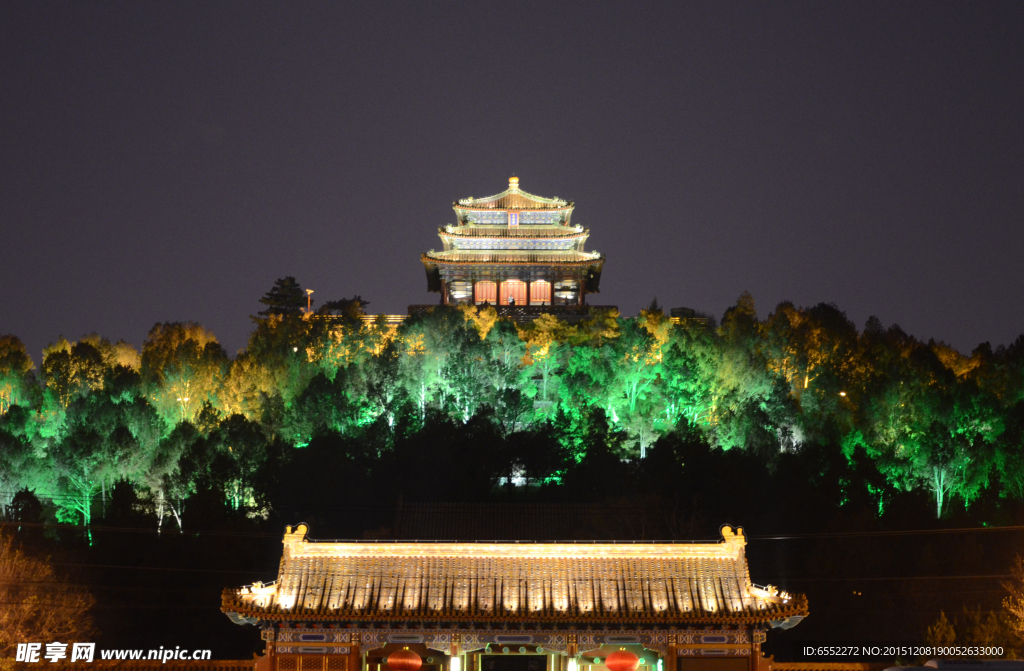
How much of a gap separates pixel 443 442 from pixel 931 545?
531 inches

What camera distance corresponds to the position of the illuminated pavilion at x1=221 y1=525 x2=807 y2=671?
20.0 metres

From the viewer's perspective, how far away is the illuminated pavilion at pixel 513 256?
1966 inches

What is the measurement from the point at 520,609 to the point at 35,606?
10943mm

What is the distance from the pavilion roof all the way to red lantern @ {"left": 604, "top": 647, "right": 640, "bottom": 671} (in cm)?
3334

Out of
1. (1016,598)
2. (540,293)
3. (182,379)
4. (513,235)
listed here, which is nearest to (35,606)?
(182,379)

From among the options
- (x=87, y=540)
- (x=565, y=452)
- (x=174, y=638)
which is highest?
(x=565, y=452)

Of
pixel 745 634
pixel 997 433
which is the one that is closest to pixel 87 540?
pixel 745 634

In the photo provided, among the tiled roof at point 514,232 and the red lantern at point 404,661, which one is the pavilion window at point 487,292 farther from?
the red lantern at point 404,661

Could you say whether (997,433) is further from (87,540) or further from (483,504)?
(87,540)

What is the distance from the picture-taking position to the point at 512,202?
52.4 meters

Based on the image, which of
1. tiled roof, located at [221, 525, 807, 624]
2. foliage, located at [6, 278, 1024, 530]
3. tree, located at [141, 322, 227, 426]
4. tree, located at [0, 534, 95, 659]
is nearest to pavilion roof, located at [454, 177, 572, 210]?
foliage, located at [6, 278, 1024, 530]

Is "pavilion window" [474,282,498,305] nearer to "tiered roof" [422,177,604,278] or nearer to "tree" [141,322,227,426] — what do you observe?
"tiered roof" [422,177,604,278]

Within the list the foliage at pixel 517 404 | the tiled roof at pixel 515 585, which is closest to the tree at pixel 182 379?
the foliage at pixel 517 404

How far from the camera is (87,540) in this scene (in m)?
33.4
